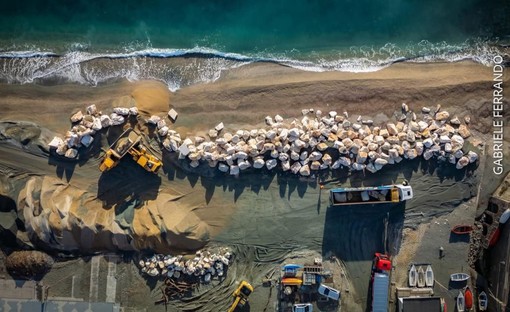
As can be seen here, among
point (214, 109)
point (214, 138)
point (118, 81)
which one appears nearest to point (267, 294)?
point (214, 138)

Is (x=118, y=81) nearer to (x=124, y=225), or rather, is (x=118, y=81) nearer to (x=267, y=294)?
(x=124, y=225)

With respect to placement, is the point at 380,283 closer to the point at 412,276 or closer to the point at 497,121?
Result: the point at 412,276

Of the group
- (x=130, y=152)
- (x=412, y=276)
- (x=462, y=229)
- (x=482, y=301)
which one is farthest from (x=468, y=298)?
(x=130, y=152)

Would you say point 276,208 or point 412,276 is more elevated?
point 276,208

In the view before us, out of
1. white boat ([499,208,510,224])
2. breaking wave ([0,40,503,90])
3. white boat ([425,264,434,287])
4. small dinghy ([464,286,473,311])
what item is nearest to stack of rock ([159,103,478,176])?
white boat ([499,208,510,224])

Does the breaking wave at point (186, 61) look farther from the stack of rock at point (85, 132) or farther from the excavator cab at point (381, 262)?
the excavator cab at point (381, 262)

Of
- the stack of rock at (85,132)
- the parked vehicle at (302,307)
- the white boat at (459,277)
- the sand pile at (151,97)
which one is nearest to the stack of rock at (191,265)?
the parked vehicle at (302,307)
